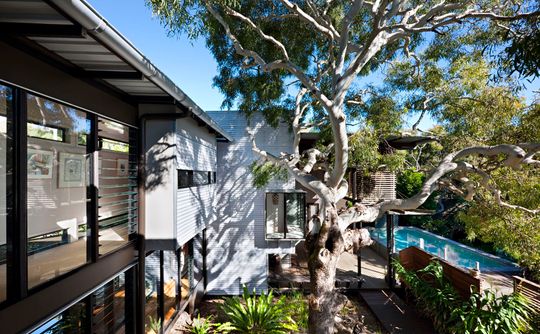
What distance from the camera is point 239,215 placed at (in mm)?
9438

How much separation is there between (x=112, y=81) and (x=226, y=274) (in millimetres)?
7388

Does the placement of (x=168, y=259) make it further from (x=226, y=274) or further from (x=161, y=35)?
(x=161, y=35)

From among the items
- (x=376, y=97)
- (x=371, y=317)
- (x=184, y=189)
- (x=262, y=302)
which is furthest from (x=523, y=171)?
(x=184, y=189)

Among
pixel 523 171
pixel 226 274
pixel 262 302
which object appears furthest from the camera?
pixel 226 274

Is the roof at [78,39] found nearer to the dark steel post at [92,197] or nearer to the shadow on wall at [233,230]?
the dark steel post at [92,197]

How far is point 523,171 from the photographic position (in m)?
7.22

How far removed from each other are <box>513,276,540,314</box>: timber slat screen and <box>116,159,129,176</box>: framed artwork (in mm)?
9234

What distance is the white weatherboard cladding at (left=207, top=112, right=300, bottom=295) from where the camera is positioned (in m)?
9.18

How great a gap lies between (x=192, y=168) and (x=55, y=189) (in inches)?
106

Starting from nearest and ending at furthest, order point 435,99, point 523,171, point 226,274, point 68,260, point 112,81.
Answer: point 68,260
point 112,81
point 523,171
point 435,99
point 226,274

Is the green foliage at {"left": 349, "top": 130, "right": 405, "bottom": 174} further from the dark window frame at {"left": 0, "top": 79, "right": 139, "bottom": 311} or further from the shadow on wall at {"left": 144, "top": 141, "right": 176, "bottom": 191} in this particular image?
the dark window frame at {"left": 0, "top": 79, "right": 139, "bottom": 311}

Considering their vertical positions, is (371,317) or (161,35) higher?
(161,35)

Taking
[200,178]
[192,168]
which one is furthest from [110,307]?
[200,178]

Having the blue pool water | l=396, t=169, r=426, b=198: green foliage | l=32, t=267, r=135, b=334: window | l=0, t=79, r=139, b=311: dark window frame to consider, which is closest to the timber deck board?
the blue pool water
